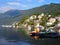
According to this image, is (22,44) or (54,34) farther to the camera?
(54,34)

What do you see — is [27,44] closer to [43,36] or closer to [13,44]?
[13,44]

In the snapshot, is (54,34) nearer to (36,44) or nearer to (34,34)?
(34,34)

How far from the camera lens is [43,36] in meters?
134

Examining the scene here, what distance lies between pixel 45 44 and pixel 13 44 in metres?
12.4

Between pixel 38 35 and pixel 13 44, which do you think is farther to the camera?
pixel 38 35

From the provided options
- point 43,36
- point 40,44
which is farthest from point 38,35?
point 40,44

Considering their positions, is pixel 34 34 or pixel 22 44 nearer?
pixel 22 44

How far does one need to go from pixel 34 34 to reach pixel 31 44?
48.9 m

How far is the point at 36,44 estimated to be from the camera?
9162cm

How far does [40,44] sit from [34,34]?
47.7 metres

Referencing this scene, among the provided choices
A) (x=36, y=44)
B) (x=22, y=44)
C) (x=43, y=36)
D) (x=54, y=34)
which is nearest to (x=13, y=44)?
(x=22, y=44)

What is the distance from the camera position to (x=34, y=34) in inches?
5507

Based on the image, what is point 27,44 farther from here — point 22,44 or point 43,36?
point 43,36

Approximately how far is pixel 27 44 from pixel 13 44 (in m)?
5.53
